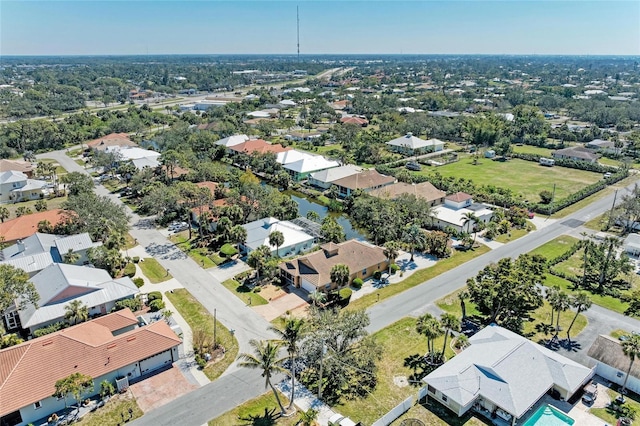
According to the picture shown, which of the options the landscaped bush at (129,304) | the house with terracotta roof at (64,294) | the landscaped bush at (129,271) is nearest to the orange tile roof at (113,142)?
the landscaped bush at (129,271)

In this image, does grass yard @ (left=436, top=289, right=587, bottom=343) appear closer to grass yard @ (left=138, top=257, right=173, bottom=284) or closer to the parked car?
the parked car

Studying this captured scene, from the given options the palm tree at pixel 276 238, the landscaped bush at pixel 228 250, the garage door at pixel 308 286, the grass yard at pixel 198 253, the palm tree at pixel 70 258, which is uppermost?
the palm tree at pixel 276 238

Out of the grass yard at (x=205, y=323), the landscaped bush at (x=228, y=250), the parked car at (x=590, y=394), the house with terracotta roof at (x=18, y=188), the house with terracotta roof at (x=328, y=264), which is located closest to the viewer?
the parked car at (x=590, y=394)

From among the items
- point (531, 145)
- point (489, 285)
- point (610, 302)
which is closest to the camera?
point (489, 285)

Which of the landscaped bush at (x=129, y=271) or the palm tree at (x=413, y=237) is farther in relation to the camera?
the palm tree at (x=413, y=237)

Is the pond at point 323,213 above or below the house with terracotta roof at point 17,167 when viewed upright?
below

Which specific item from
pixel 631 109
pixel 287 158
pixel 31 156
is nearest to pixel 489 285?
pixel 287 158

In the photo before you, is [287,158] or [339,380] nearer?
[339,380]

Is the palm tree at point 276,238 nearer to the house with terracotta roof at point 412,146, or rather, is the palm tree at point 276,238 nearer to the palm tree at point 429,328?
the palm tree at point 429,328

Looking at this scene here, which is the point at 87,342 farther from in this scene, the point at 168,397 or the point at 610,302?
the point at 610,302
